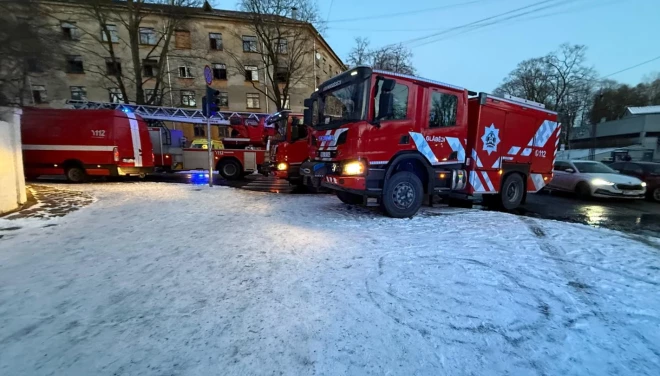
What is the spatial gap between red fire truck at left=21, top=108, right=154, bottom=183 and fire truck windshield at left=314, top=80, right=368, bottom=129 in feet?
31.3

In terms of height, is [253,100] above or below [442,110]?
above

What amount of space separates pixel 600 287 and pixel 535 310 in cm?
112

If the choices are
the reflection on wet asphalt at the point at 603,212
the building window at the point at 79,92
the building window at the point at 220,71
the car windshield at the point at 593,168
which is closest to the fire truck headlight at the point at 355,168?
the reflection on wet asphalt at the point at 603,212

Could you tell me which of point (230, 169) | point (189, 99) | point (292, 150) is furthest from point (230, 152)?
point (189, 99)

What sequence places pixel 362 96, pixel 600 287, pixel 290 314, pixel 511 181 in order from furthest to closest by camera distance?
1. pixel 511 181
2. pixel 362 96
3. pixel 600 287
4. pixel 290 314

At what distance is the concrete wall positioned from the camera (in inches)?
237

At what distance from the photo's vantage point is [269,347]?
7.27 ft

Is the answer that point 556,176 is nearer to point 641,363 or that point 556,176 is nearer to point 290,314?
point 641,363

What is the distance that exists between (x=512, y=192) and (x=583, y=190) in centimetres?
420

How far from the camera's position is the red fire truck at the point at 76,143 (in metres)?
11.7

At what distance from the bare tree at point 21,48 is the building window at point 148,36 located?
28.7 m

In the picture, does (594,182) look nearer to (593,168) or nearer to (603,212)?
(593,168)

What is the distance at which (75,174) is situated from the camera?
40.5 feet

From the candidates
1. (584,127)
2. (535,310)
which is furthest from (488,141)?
(584,127)
